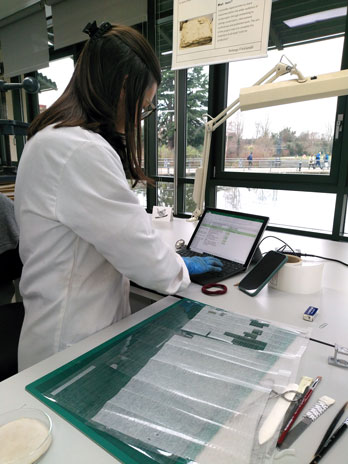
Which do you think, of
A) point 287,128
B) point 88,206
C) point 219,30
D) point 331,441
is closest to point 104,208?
point 88,206

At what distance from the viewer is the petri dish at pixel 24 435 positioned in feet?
1.41

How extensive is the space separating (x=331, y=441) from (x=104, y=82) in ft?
2.78

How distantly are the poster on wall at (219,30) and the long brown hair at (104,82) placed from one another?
1.31 m

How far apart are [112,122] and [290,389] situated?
2.34 feet

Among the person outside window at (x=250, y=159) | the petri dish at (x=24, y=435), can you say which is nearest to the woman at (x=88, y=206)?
the petri dish at (x=24, y=435)

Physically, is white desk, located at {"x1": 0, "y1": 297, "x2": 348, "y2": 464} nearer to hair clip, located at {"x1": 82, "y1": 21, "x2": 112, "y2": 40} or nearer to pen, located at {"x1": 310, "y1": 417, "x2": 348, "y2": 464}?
pen, located at {"x1": 310, "y1": 417, "x2": 348, "y2": 464}

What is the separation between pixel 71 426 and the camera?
49 cm

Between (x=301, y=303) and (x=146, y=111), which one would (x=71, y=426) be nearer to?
(x=301, y=303)

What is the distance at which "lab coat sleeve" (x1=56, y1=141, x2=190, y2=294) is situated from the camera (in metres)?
0.69

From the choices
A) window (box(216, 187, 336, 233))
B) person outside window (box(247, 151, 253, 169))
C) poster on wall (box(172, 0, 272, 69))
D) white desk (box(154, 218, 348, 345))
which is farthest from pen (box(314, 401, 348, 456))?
person outside window (box(247, 151, 253, 169))

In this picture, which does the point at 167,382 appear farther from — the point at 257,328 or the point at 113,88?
the point at 113,88

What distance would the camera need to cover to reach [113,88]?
793mm

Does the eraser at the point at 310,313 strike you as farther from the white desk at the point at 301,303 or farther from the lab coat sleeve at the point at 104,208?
→ the lab coat sleeve at the point at 104,208

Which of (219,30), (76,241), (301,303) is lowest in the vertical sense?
(301,303)
